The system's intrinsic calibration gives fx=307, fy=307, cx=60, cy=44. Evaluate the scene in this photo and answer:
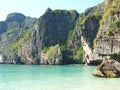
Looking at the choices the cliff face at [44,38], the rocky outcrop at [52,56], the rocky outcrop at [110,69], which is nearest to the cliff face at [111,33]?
the rocky outcrop at [110,69]

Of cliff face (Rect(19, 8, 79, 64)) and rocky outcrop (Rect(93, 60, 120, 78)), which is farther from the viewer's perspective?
cliff face (Rect(19, 8, 79, 64))

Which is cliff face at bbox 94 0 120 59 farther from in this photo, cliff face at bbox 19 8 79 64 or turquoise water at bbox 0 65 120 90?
cliff face at bbox 19 8 79 64

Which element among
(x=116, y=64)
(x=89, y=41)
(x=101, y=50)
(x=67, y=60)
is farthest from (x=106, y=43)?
(x=67, y=60)

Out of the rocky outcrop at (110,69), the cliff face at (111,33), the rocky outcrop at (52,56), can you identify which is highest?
the cliff face at (111,33)

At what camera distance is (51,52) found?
571 ft

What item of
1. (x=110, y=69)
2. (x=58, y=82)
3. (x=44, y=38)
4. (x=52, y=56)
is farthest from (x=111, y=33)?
(x=44, y=38)

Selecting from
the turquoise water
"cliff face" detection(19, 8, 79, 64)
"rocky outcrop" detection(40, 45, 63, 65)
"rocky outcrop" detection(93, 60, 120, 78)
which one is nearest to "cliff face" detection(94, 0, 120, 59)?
the turquoise water

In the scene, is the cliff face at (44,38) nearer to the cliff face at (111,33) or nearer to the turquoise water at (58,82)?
the cliff face at (111,33)

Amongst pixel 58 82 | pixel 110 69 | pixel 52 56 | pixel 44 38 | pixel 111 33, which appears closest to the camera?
pixel 58 82

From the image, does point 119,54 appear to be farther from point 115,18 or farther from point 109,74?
point 109,74

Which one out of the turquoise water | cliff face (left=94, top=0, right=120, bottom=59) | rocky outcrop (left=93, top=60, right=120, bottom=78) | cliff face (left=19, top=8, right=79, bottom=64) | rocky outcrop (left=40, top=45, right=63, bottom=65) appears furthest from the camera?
cliff face (left=19, top=8, right=79, bottom=64)

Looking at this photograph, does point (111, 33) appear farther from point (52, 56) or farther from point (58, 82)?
point (52, 56)

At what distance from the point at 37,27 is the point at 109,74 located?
148 m

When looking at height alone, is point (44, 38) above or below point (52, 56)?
above
